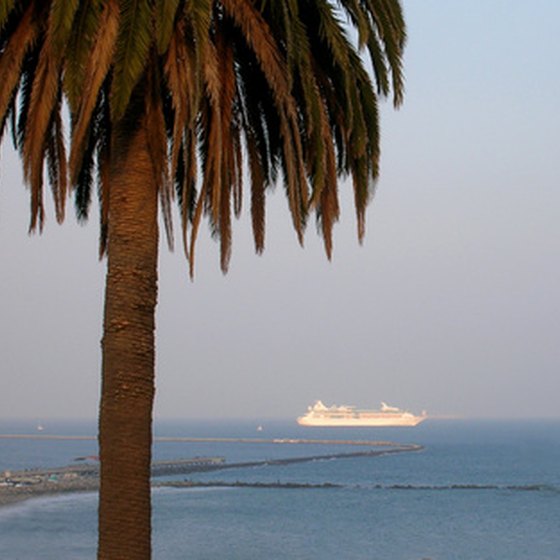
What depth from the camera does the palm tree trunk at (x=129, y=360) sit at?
381 inches

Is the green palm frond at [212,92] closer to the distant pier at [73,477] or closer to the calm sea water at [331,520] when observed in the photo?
the calm sea water at [331,520]

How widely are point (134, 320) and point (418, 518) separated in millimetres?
70347

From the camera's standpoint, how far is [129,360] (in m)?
9.86

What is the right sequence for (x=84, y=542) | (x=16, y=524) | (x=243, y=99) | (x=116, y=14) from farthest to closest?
(x=16, y=524)
(x=84, y=542)
(x=243, y=99)
(x=116, y=14)

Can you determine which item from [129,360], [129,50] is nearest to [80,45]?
[129,50]

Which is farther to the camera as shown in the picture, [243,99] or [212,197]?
[243,99]

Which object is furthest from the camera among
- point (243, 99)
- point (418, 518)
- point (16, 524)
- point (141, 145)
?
point (418, 518)

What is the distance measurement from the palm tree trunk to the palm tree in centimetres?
1

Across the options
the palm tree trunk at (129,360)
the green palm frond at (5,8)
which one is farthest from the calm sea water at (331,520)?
the green palm frond at (5,8)

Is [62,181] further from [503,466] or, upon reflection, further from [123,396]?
[503,466]

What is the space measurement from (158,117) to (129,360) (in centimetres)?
236

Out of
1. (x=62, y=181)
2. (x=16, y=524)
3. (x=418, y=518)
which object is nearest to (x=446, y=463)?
(x=418, y=518)

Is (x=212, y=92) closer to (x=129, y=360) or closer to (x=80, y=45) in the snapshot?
(x=80, y=45)

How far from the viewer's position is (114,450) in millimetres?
9688
